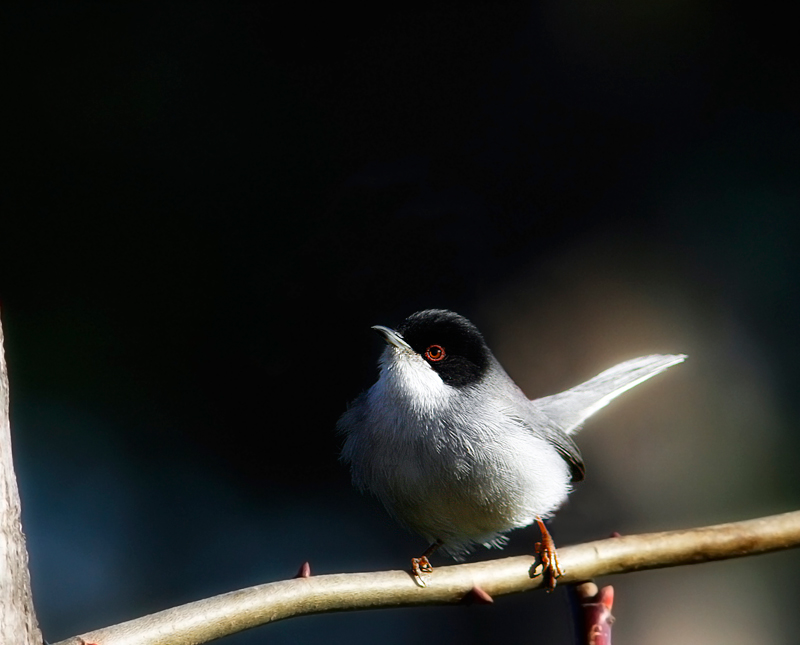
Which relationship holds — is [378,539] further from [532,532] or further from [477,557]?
[532,532]

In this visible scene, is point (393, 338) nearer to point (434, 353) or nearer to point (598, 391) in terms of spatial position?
point (434, 353)

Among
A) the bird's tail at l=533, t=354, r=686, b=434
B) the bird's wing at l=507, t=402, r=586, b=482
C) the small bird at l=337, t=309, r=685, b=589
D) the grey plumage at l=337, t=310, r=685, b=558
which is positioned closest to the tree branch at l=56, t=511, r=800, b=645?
the small bird at l=337, t=309, r=685, b=589

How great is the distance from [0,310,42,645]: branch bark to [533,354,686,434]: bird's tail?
1732 mm

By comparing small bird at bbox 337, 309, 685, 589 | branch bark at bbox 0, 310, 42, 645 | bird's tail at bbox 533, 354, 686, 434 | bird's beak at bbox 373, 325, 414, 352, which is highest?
bird's tail at bbox 533, 354, 686, 434

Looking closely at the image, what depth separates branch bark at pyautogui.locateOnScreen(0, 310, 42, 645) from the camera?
1.06 meters

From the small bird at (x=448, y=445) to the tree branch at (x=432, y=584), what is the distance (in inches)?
5.3

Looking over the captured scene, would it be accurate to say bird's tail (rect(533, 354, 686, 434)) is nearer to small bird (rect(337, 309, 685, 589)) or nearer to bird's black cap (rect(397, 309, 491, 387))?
small bird (rect(337, 309, 685, 589))

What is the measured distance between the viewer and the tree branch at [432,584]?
1271 mm

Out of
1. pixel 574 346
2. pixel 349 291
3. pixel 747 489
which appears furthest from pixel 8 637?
pixel 747 489

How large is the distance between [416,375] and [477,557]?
1114 mm

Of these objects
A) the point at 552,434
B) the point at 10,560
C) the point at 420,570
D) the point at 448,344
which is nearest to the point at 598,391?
the point at 552,434

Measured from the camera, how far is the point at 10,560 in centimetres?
108

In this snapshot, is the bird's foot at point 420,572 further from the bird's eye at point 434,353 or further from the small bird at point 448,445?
the bird's eye at point 434,353

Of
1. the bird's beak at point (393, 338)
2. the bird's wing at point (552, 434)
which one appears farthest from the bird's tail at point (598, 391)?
the bird's beak at point (393, 338)
